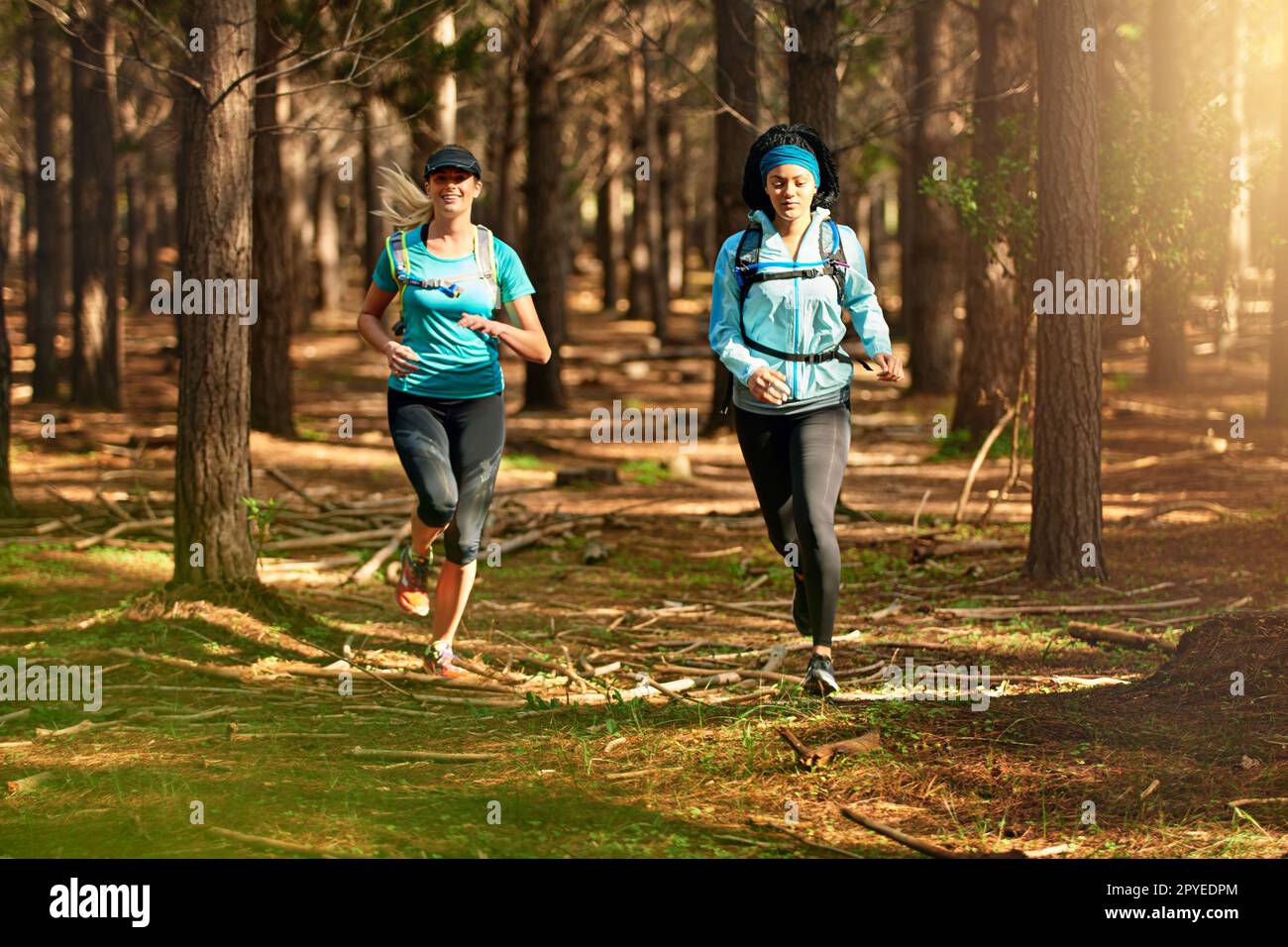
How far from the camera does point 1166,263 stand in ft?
37.5

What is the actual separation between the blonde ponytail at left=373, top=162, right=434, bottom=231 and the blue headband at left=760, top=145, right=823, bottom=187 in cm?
153

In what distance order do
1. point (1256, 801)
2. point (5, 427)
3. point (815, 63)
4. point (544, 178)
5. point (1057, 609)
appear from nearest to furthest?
point (1256, 801) → point (1057, 609) → point (815, 63) → point (5, 427) → point (544, 178)

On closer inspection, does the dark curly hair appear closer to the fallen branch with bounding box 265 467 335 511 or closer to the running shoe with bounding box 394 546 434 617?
the running shoe with bounding box 394 546 434 617

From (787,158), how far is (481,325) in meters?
1.51

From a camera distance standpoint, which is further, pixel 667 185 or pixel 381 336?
pixel 667 185

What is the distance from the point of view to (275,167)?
17.4 meters

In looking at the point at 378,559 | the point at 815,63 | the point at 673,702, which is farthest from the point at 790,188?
the point at 815,63

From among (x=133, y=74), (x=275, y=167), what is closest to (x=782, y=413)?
(x=275, y=167)

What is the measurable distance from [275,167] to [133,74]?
14.9m

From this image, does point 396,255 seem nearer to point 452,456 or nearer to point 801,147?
point 452,456

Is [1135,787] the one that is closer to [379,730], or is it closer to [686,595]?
[379,730]

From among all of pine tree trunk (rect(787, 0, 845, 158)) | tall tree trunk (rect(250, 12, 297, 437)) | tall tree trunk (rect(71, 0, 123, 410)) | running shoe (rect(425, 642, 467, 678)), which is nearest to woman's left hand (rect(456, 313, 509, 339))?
running shoe (rect(425, 642, 467, 678))

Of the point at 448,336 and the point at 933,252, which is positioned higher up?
the point at 933,252

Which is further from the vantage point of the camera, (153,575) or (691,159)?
(691,159)
